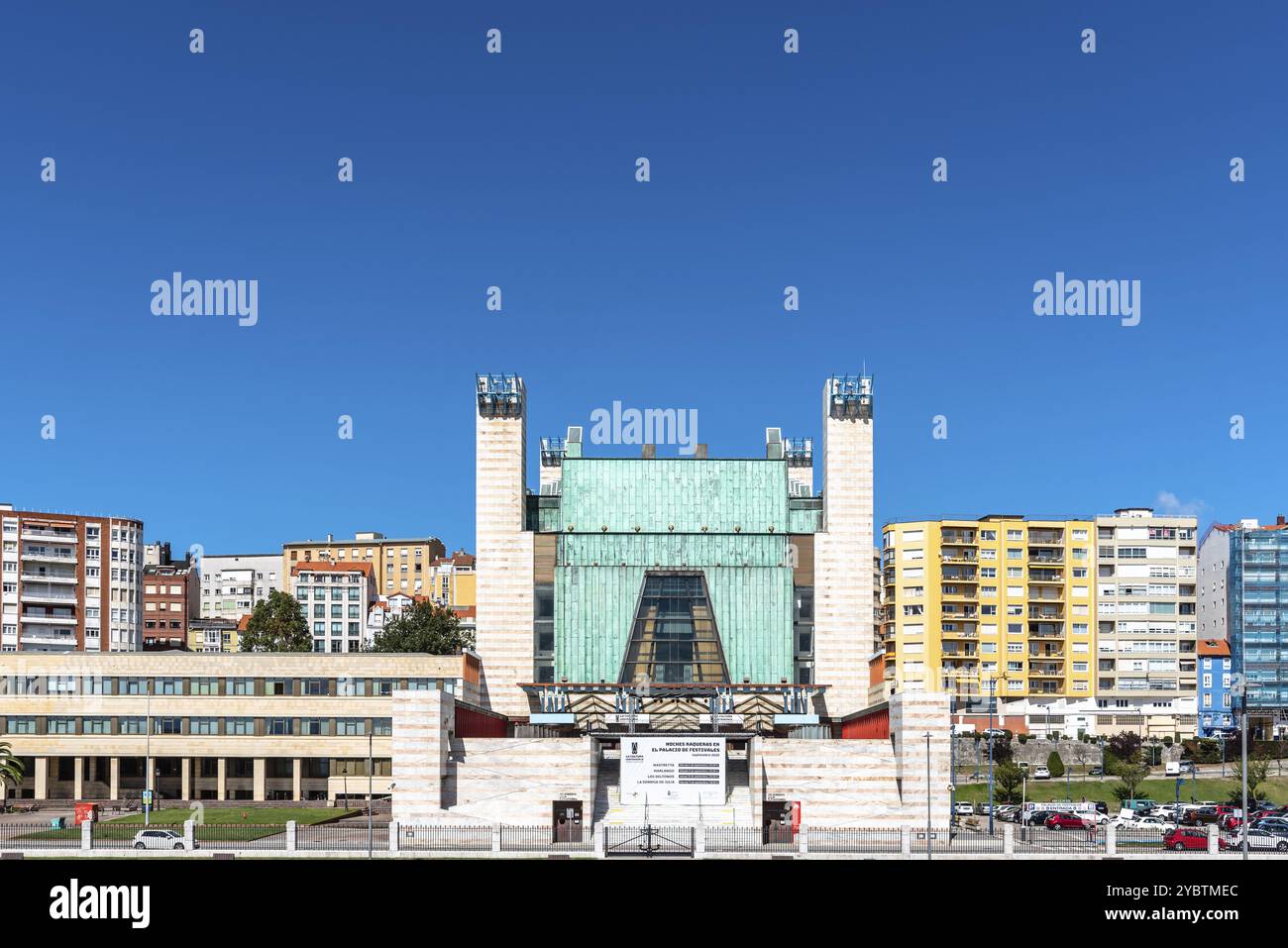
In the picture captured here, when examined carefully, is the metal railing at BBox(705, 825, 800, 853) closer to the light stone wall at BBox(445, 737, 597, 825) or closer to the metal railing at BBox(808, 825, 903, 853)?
the metal railing at BBox(808, 825, 903, 853)

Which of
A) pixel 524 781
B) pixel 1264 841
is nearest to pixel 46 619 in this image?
pixel 524 781

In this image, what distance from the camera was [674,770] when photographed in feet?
275

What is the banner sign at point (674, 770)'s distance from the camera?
83.4m

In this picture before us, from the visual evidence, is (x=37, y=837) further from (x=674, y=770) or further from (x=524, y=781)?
(x=674, y=770)

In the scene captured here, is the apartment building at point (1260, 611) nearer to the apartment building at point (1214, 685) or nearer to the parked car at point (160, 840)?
the apartment building at point (1214, 685)

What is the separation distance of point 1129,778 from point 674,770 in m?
47.2

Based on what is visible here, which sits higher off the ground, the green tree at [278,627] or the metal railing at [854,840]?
the green tree at [278,627]

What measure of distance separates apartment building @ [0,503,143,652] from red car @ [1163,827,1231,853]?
456ft

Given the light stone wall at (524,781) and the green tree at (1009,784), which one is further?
the green tree at (1009,784)

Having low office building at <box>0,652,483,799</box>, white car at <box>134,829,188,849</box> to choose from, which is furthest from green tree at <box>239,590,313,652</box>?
white car at <box>134,829,188,849</box>

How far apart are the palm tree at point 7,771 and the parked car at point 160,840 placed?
29405 millimetres

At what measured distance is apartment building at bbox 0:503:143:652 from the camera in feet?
561

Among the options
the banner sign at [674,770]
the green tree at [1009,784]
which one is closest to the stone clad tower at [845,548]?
the green tree at [1009,784]

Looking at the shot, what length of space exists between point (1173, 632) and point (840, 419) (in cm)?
8195
